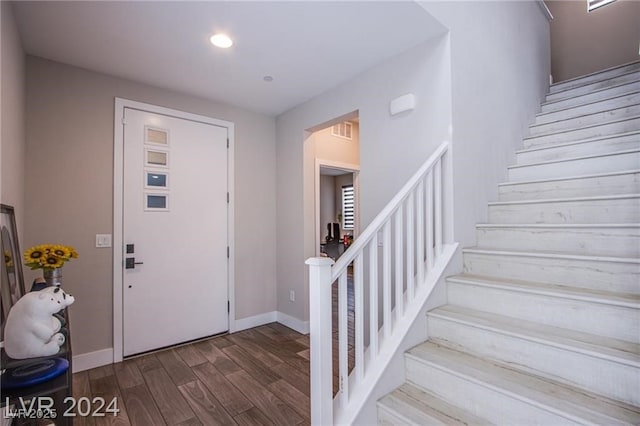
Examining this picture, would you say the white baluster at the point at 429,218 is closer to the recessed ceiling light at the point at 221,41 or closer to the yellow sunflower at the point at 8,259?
the recessed ceiling light at the point at 221,41

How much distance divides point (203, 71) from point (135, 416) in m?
2.72

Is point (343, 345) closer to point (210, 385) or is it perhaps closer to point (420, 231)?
point (420, 231)

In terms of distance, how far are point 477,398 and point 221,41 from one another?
2.74 meters

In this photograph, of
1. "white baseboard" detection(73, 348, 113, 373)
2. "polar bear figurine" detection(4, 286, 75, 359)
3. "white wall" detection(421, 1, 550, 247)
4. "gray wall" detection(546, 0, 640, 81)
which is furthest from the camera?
"gray wall" detection(546, 0, 640, 81)

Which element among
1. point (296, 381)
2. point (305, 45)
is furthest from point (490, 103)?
point (296, 381)

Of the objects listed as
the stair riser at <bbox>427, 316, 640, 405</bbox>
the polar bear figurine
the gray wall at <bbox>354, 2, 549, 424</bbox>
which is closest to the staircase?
the stair riser at <bbox>427, 316, 640, 405</bbox>

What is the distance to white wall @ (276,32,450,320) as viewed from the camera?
2.22 meters

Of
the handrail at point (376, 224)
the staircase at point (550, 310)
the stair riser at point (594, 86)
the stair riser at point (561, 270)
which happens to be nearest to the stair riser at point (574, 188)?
the staircase at point (550, 310)

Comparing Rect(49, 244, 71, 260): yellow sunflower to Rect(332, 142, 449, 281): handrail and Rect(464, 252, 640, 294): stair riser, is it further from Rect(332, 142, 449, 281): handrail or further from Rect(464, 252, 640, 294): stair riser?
Rect(464, 252, 640, 294): stair riser

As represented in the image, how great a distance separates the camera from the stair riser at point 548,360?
120cm

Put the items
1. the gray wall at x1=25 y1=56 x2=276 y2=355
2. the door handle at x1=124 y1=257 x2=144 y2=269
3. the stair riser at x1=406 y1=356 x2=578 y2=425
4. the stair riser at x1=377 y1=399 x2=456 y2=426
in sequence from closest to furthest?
the stair riser at x1=406 y1=356 x2=578 y2=425 → the stair riser at x1=377 y1=399 x2=456 y2=426 → the gray wall at x1=25 y1=56 x2=276 y2=355 → the door handle at x1=124 y1=257 x2=144 y2=269

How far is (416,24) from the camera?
205 cm

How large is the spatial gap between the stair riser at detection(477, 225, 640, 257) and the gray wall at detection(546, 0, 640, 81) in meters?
3.58

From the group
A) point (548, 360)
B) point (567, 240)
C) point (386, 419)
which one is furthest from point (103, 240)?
point (567, 240)
